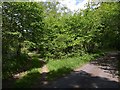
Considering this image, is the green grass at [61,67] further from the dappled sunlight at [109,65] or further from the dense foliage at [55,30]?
the dense foliage at [55,30]

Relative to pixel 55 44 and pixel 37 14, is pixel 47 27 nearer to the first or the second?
pixel 55 44

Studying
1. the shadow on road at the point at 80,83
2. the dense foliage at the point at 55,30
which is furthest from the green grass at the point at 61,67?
the dense foliage at the point at 55,30

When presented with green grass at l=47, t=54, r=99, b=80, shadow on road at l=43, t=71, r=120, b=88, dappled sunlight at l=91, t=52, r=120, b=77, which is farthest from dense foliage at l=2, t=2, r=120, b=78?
shadow on road at l=43, t=71, r=120, b=88

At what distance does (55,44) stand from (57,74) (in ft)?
34.2

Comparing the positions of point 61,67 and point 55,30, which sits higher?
point 55,30

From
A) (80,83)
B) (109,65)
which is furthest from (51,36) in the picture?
(80,83)

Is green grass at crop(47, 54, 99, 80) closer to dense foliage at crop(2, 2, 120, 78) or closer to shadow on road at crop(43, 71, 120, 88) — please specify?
shadow on road at crop(43, 71, 120, 88)

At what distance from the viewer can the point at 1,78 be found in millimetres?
11273

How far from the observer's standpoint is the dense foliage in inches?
564

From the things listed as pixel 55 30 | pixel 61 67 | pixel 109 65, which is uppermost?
pixel 55 30

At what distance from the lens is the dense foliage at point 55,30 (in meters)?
14.3

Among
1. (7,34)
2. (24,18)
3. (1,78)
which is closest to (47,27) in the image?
(24,18)

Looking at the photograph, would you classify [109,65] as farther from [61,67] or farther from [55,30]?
[55,30]

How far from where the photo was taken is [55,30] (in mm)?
23578
